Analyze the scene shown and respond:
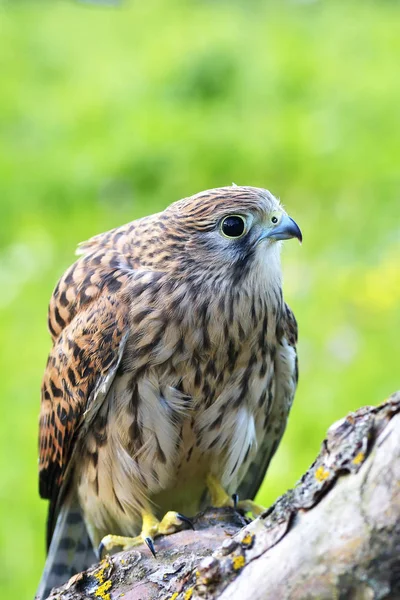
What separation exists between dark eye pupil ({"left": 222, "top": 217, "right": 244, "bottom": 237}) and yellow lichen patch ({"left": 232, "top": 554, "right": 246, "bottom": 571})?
4.06ft

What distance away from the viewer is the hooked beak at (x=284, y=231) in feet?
9.13

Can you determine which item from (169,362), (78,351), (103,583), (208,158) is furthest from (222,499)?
(208,158)

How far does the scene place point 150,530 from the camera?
2.81m

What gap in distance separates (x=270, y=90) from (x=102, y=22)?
2654 millimetres

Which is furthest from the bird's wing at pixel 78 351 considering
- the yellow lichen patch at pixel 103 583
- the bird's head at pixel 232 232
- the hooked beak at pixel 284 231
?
the yellow lichen patch at pixel 103 583

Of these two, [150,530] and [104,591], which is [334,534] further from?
[150,530]

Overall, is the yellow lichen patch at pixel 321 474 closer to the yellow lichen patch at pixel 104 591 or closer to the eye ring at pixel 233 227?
the yellow lichen patch at pixel 104 591

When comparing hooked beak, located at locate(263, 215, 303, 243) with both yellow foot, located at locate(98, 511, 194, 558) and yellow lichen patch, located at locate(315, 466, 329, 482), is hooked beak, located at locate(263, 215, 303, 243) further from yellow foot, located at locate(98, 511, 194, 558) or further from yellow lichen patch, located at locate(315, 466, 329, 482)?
yellow lichen patch, located at locate(315, 466, 329, 482)

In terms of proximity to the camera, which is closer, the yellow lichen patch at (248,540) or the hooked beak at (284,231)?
the yellow lichen patch at (248,540)

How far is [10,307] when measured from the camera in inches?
229

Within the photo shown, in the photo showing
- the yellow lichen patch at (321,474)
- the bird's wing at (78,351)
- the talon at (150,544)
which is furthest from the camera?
the bird's wing at (78,351)

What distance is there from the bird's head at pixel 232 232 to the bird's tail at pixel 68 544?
104cm

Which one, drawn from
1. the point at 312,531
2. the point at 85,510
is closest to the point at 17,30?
the point at 85,510

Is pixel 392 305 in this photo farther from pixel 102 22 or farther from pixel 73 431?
pixel 102 22
